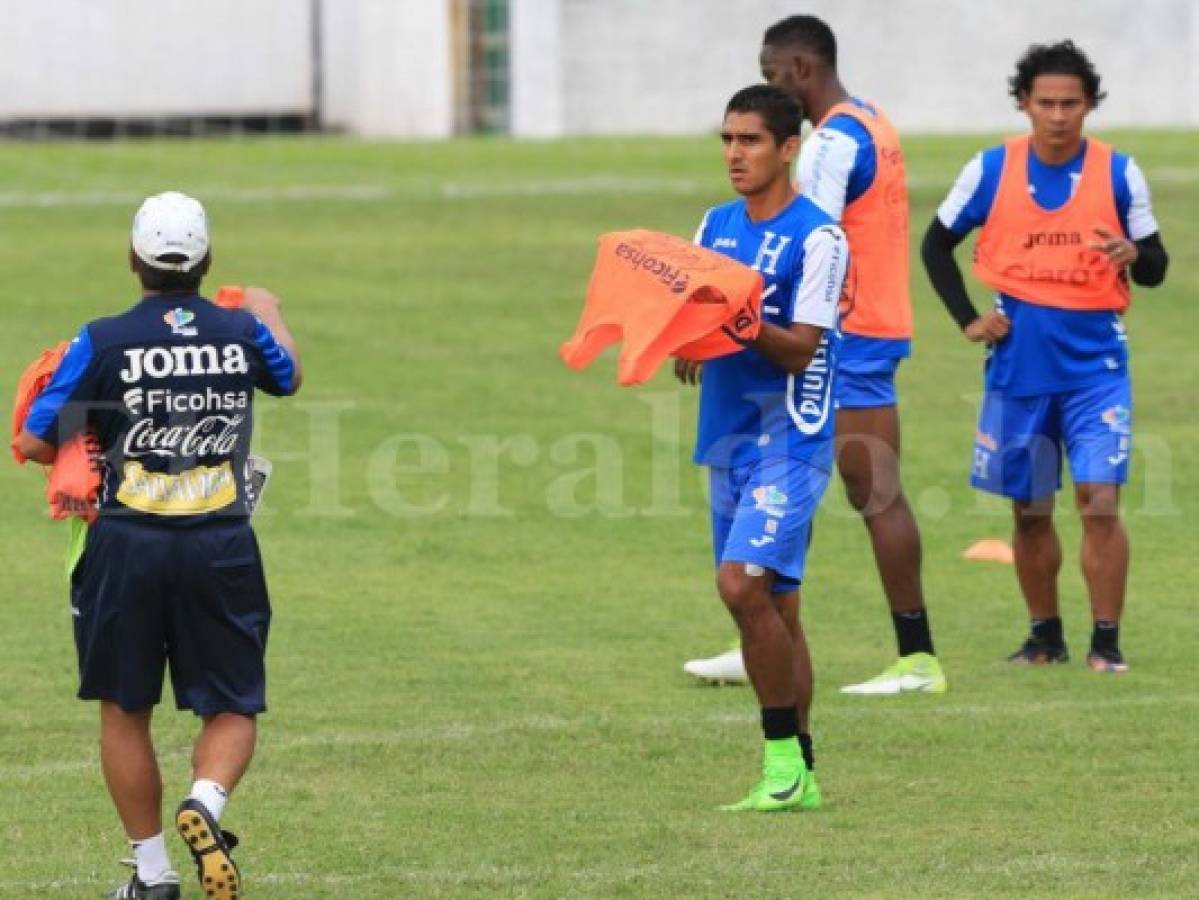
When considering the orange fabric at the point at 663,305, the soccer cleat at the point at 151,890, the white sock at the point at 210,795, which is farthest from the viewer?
the orange fabric at the point at 663,305

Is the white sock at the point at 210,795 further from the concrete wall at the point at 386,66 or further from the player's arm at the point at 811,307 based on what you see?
the concrete wall at the point at 386,66

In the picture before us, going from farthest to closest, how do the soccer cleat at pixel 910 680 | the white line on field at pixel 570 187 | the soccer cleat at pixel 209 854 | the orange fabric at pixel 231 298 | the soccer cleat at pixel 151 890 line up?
the white line on field at pixel 570 187, the soccer cleat at pixel 910 680, the orange fabric at pixel 231 298, the soccer cleat at pixel 151 890, the soccer cleat at pixel 209 854

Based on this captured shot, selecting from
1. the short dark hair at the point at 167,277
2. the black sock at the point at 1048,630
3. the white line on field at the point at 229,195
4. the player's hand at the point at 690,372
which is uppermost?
the short dark hair at the point at 167,277

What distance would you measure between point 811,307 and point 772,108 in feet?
2.07

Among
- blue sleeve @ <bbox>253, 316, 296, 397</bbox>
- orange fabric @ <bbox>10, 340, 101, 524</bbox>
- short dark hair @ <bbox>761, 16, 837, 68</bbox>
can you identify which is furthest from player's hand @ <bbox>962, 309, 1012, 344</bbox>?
orange fabric @ <bbox>10, 340, 101, 524</bbox>

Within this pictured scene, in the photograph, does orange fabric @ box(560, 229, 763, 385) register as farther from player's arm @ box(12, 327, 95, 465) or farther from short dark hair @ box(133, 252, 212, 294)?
player's arm @ box(12, 327, 95, 465)

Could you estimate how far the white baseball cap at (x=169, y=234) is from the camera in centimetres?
716

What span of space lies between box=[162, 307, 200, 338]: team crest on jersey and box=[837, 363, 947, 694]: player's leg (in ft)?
12.0

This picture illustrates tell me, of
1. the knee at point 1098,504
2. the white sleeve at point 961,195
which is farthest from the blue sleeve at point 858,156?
the knee at point 1098,504

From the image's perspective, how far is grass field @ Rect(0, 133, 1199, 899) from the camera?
7789mm

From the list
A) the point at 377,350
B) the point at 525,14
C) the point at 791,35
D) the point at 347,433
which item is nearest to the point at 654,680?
the point at 791,35

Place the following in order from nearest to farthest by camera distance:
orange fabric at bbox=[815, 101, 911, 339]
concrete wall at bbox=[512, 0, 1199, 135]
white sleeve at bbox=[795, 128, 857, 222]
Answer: white sleeve at bbox=[795, 128, 857, 222]
orange fabric at bbox=[815, 101, 911, 339]
concrete wall at bbox=[512, 0, 1199, 135]

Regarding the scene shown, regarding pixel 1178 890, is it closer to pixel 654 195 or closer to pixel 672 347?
pixel 672 347

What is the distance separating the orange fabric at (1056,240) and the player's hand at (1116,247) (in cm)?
9
